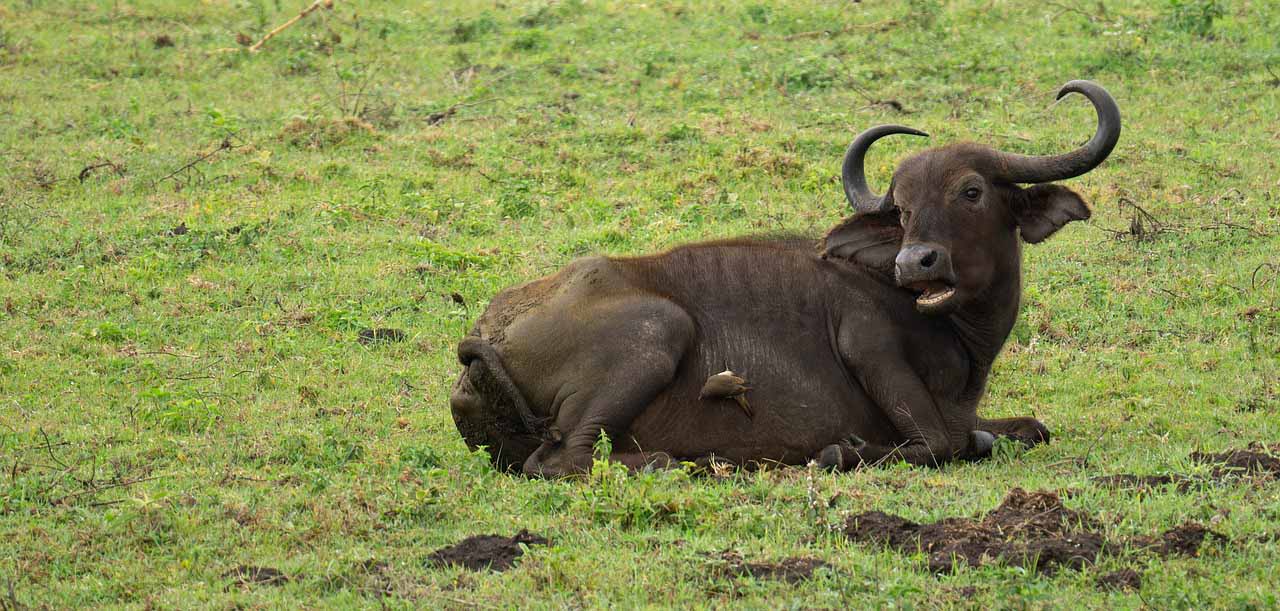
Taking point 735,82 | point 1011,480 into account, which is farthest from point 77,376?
point 735,82

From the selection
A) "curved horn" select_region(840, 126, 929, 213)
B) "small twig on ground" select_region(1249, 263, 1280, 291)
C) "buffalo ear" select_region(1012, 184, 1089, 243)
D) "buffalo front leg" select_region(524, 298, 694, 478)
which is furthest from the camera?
"small twig on ground" select_region(1249, 263, 1280, 291)

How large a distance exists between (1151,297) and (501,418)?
503 centimetres

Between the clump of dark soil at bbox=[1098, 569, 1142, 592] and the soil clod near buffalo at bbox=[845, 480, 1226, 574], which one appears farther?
the soil clod near buffalo at bbox=[845, 480, 1226, 574]

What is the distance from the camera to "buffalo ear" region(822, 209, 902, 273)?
8.13 m

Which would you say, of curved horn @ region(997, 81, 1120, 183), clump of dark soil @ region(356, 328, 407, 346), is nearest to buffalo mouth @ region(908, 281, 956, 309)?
curved horn @ region(997, 81, 1120, 183)

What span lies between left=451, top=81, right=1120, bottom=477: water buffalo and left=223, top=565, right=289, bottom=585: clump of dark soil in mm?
1673

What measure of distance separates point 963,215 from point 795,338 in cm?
106

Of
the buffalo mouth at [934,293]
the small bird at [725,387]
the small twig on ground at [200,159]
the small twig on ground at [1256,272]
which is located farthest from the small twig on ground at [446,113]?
the buffalo mouth at [934,293]

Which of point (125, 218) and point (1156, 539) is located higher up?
point (1156, 539)

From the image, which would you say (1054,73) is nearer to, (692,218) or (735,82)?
(735,82)

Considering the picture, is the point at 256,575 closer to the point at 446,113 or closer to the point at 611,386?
the point at 611,386

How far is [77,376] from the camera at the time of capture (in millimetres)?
9523

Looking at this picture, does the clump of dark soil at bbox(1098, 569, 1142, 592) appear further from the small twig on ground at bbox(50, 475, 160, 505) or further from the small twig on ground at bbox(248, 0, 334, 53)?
the small twig on ground at bbox(248, 0, 334, 53)

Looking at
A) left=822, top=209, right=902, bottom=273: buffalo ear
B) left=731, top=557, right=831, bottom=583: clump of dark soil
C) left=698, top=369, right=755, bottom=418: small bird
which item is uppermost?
left=822, top=209, right=902, bottom=273: buffalo ear
